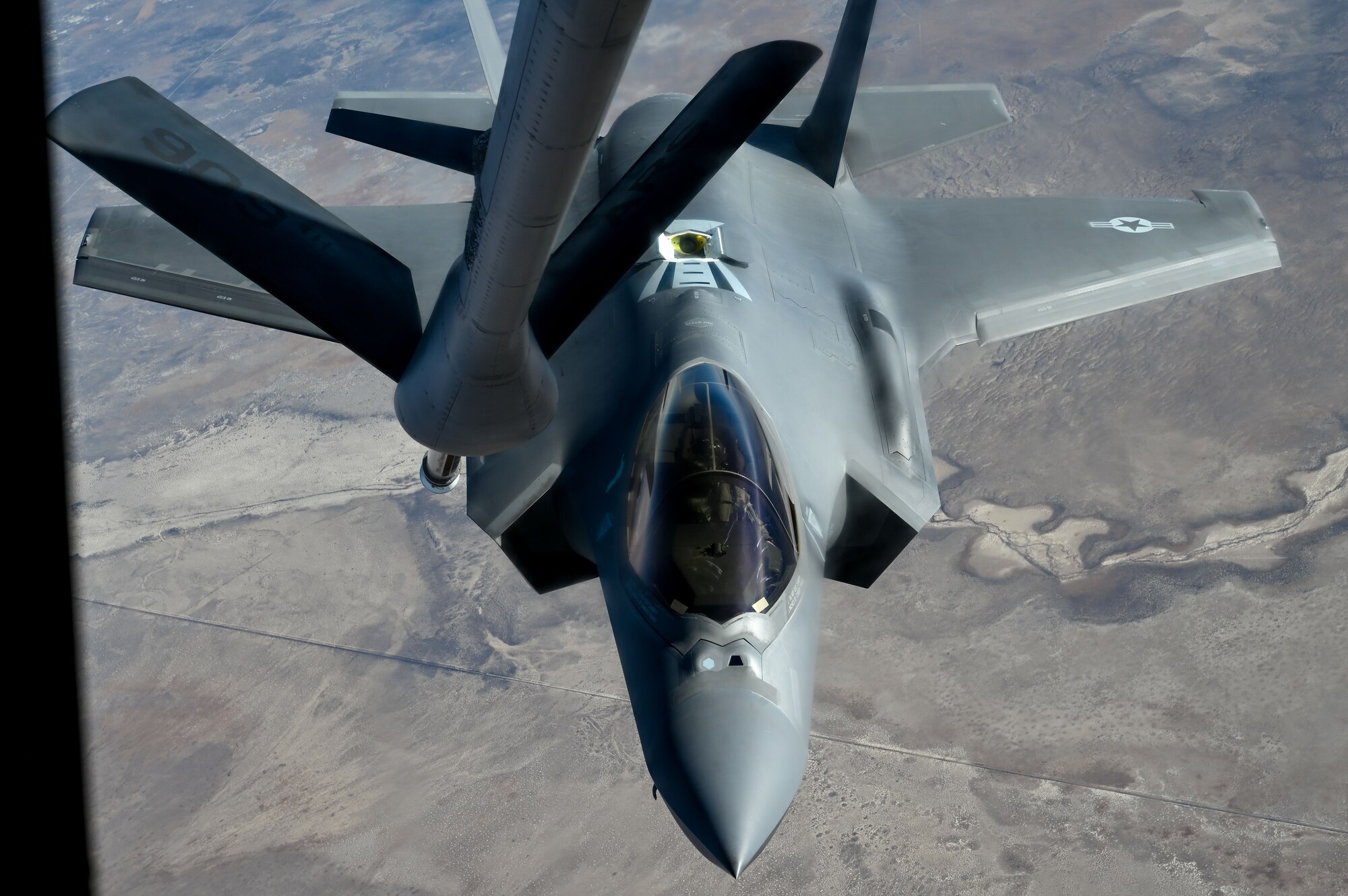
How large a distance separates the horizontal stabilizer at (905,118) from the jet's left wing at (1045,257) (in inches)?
50.2

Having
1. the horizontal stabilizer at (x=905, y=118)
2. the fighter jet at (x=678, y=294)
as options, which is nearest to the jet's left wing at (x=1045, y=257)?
the fighter jet at (x=678, y=294)

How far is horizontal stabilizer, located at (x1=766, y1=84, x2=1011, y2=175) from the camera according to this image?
13.9 m

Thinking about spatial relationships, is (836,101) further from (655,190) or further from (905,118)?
(655,190)

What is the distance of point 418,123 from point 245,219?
857cm

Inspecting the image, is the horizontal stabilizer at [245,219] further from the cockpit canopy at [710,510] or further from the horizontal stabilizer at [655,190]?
the cockpit canopy at [710,510]

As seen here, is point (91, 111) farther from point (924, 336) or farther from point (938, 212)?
point (938, 212)

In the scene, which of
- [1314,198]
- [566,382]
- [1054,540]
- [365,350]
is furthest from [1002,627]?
[1314,198]

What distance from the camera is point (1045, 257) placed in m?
11.9

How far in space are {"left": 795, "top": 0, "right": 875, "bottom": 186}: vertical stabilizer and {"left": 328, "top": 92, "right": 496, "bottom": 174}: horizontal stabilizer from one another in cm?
461

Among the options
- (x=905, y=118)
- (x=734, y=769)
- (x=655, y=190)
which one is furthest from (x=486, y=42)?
(x=734, y=769)

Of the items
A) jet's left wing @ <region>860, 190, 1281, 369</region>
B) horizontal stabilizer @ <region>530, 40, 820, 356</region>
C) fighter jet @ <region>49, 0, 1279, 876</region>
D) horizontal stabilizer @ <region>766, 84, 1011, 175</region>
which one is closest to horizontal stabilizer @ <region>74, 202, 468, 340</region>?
fighter jet @ <region>49, 0, 1279, 876</region>

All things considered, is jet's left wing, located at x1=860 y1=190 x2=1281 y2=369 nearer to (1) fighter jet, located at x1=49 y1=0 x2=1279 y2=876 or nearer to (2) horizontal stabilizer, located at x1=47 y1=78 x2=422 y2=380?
(1) fighter jet, located at x1=49 y1=0 x2=1279 y2=876

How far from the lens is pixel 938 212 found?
41.7 feet

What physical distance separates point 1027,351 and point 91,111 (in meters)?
30.1
